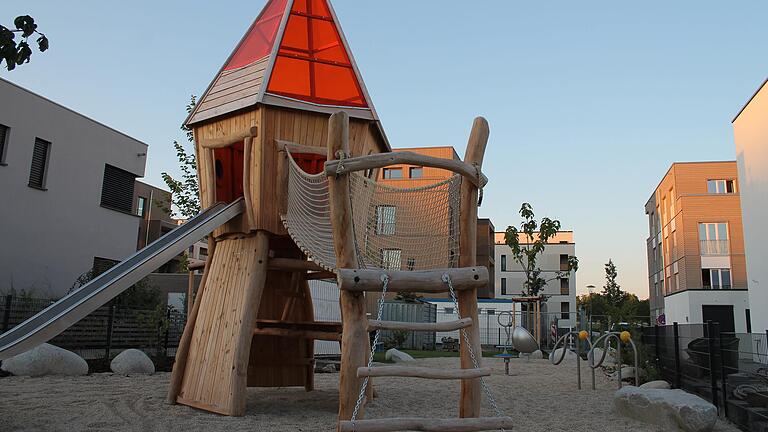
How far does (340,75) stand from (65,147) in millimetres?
12422

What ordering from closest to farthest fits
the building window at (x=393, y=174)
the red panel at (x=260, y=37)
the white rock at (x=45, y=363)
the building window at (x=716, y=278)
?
the red panel at (x=260, y=37) < the white rock at (x=45, y=363) < the building window at (x=716, y=278) < the building window at (x=393, y=174)

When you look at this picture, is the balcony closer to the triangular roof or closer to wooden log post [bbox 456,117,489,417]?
the triangular roof

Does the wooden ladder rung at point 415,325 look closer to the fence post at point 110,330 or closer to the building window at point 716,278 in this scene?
the fence post at point 110,330

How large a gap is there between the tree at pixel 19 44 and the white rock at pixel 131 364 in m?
8.19

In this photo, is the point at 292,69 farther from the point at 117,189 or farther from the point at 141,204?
the point at 141,204

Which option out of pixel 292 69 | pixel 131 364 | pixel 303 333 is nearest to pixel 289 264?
pixel 303 333

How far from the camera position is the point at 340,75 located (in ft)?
28.0

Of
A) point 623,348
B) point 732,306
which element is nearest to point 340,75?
point 623,348

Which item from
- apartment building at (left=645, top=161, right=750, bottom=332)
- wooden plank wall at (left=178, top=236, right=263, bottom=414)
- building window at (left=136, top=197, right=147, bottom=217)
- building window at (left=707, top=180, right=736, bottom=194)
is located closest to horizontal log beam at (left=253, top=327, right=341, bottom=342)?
wooden plank wall at (left=178, top=236, right=263, bottom=414)

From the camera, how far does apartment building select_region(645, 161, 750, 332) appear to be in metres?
33.8

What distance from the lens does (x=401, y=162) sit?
195 inches

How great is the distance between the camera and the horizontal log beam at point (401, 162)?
453 centimetres

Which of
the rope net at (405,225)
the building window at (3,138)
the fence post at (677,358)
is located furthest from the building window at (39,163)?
the fence post at (677,358)

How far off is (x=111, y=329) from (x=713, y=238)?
33.5 meters
